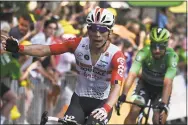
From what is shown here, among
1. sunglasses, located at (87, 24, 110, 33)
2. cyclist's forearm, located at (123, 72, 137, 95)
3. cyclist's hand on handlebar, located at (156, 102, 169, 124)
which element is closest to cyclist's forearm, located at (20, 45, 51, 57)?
sunglasses, located at (87, 24, 110, 33)

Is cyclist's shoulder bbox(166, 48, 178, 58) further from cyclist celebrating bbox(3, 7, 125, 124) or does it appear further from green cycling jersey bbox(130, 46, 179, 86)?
cyclist celebrating bbox(3, 7, 125, 124)

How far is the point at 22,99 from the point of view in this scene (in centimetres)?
1241

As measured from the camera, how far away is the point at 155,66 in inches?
432

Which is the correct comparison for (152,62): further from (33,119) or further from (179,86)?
(179,86)

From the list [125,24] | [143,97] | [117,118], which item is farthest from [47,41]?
[125,24]

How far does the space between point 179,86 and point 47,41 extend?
131 inches

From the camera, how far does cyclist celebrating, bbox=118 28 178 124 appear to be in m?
10.4

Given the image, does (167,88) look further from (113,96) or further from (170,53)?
(113,96)

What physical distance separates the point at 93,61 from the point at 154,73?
2987mm

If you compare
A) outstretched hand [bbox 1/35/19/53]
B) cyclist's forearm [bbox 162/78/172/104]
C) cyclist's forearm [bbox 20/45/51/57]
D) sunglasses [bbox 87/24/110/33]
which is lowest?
cyclist's forearm [bbox 162/78/172/104]

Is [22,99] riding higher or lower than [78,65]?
lower

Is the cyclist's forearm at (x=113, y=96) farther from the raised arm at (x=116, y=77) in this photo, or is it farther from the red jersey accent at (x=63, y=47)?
the red jersey accent at (x=63, y=47)

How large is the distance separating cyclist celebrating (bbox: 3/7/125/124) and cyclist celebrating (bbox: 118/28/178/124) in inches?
74.3

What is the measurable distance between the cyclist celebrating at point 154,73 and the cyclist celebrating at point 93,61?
1.89m
